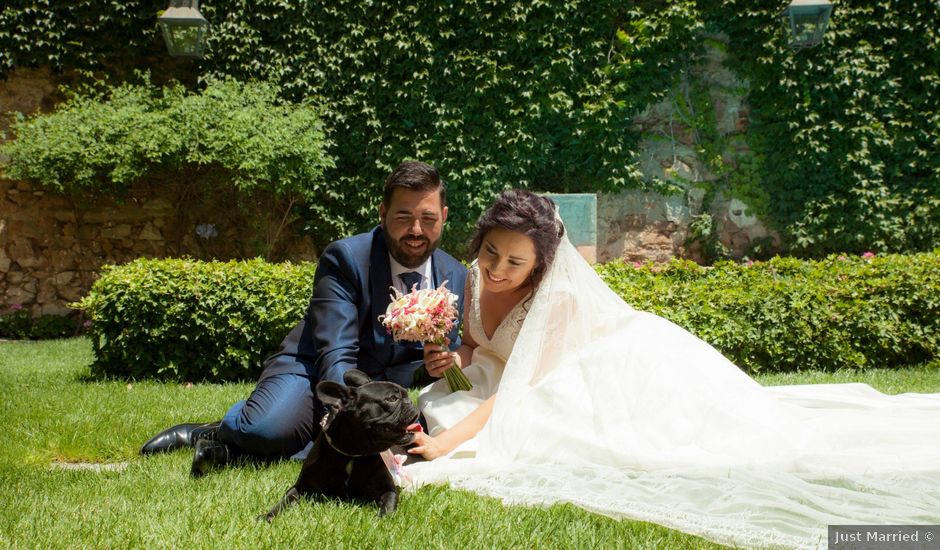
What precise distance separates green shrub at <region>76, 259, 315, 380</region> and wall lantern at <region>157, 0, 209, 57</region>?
4.26 metres

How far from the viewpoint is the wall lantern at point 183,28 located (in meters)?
8.96

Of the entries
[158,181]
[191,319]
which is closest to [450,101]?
[158,181]

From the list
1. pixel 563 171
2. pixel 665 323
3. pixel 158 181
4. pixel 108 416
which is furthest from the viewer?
pixel 563 171

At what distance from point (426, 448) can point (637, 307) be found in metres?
3.56

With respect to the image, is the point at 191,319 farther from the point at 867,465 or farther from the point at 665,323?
the point at 867,465

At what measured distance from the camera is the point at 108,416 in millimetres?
4320

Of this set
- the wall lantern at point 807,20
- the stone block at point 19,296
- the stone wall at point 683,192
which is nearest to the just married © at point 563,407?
the stone wall at point 683,192

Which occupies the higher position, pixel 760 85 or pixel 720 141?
pixel 760 85

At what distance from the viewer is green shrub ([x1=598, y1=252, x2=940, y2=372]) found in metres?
6.08

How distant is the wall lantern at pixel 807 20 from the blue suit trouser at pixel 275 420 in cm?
933

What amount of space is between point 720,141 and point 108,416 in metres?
9.74

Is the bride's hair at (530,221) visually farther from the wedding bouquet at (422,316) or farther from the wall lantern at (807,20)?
the wall lantern at (807,20)

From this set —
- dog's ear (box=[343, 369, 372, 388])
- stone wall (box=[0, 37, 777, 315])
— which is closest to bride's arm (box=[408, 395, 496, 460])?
dog's ear (box=[343, 369, 372, 388])

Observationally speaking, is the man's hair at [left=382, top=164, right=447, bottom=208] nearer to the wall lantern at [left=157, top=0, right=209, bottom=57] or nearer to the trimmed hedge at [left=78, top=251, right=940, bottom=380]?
the trimmed hedge at [left=78, top=251, right=940, bottom=380]
